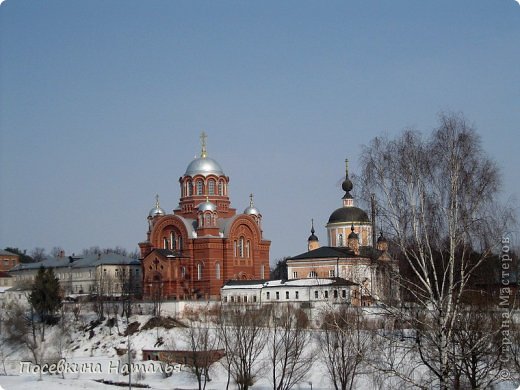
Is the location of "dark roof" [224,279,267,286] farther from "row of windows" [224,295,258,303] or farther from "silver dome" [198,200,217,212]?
"silver dome" [198,200,217,212]

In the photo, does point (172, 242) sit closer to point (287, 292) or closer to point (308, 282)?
point (287, 292)

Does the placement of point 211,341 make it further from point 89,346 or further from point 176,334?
point 89,346

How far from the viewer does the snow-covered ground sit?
2892cm

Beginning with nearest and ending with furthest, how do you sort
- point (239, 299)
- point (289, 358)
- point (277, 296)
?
point (289, 358)
point (277, 296)
point (239, 299)

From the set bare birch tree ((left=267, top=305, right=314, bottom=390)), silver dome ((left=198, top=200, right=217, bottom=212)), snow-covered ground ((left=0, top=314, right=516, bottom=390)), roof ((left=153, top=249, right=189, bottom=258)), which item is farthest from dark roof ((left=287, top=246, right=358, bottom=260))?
bare birch tree ((left=267, top=305, right=314, bottom=390))

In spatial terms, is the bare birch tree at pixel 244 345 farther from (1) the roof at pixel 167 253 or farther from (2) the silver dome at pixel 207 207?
(2) the silver dome at pixel 207 207

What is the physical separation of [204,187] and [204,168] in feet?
4.00

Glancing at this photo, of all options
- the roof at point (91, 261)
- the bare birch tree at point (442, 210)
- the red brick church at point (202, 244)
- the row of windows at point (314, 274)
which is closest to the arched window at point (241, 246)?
the red brick church at point (202, 244)

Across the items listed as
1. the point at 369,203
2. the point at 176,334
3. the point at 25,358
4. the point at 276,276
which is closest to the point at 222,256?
the point at 176,334

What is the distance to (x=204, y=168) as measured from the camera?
1921 inches

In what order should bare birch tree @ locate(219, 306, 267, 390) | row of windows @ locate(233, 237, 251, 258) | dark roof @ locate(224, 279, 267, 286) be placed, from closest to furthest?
bare birch tree @ locate(219, 306, 267, 390)
dark roof @ locate(224, 279, 267, 286)
row of windows @ locate(233, 237, 251, 258)

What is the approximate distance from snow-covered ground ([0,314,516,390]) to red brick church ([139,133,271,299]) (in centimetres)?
389

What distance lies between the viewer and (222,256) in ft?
150

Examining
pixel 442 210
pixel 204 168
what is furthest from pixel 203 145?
pixel 442 210
